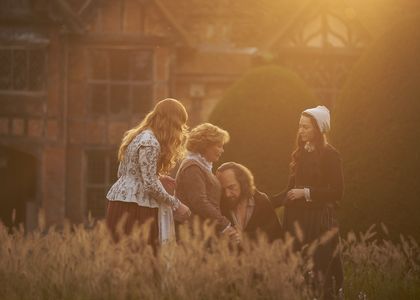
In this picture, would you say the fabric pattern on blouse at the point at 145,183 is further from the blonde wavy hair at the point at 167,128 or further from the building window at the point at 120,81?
the building window at the point at 120,81

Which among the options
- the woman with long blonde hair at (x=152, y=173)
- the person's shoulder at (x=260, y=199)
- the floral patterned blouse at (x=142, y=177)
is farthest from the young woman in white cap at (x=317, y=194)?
the floral patterned blouse at (x=142, y=177)

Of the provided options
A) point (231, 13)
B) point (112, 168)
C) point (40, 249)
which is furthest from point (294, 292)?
point (231, 13)

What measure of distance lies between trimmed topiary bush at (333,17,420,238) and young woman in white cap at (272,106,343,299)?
2.24 meters

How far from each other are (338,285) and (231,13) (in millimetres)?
16238

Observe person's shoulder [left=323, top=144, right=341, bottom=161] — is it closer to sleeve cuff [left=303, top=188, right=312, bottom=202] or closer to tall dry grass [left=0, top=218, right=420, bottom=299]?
sleeve cuff [left=303, top=188, right=312, bottom=202]

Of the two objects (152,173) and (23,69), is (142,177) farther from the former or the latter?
(23,69)

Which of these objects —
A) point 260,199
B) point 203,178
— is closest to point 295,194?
point 260,199

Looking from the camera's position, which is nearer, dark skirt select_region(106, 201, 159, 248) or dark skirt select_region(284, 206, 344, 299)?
dark skirt select_region(106, 201, 159, 248)

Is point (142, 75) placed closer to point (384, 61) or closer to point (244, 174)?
point (384, 61)

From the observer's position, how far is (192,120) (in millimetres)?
22812

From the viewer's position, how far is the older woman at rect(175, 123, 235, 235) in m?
8.27

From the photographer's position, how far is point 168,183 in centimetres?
876

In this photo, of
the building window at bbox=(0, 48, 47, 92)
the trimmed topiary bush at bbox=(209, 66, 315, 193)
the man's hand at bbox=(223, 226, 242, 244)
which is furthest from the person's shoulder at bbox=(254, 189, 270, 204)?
the building window at bbox=(0, 48, 47, 92)

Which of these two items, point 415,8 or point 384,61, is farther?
point 415,8
